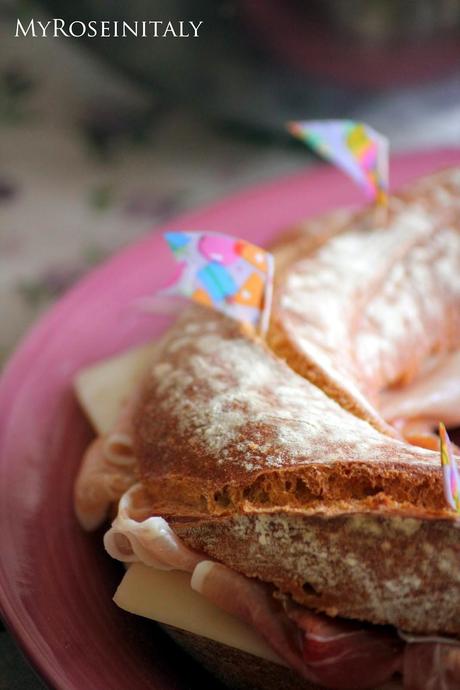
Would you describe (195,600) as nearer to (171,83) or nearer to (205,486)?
(205,486)

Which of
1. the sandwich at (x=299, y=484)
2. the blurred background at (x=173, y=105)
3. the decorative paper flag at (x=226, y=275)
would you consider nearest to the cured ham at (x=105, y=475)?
the sandwich at (x=299, y=484)

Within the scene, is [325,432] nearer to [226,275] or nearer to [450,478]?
[450,478]

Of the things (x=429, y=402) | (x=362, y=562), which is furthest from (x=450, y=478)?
(x=429, y=402)

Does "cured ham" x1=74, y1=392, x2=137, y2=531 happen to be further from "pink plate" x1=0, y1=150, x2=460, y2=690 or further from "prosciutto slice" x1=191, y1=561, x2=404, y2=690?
"prosciutto slice" x1=191, y1=561, x2=404, y2=690

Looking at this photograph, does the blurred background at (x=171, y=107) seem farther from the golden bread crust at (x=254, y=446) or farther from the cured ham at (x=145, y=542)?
the golden bread crust at (x=254, y=446)

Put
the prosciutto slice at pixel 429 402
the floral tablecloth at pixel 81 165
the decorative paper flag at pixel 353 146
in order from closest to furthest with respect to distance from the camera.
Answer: the prosciutto slice at pixel 429 402
the decorative paper flag at pixel 353 146
the floral tablecloth at pixel 81 165

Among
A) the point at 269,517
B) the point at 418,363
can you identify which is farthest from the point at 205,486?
the point at 418,363

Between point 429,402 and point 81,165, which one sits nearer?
point 429,402
